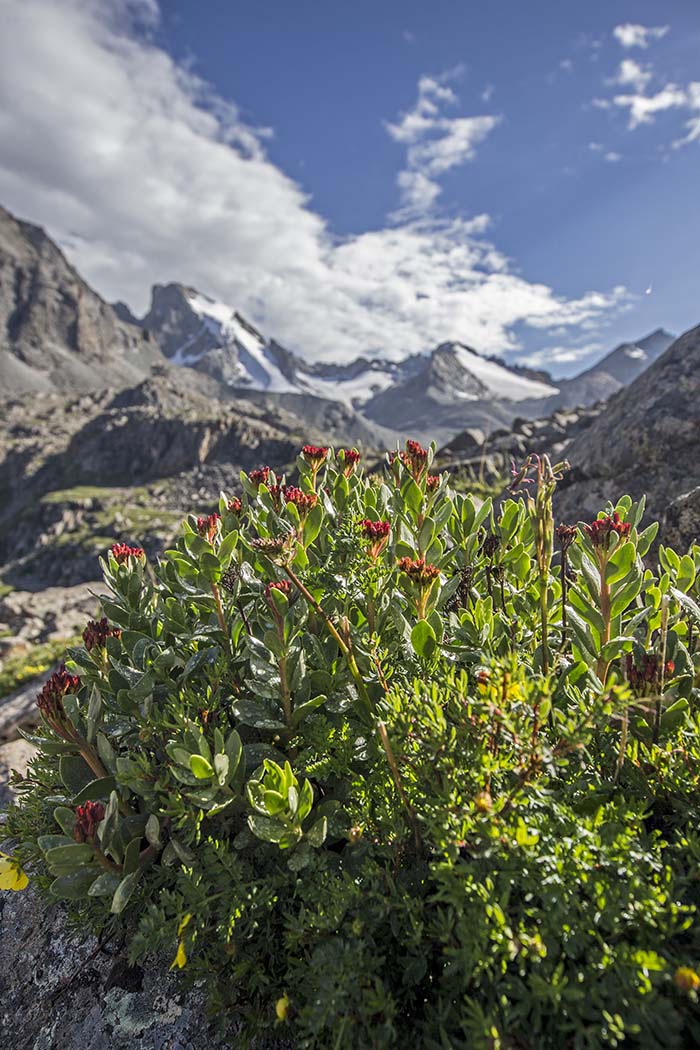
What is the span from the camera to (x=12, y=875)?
224cm

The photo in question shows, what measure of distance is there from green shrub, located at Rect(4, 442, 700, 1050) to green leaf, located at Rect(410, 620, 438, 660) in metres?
0.02

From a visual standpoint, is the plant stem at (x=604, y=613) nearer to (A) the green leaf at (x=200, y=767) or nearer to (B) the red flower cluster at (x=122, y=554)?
(A) the green leaf at (x=200, y=767)

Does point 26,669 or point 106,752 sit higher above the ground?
point 106,752

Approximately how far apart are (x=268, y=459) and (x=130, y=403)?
6325cm

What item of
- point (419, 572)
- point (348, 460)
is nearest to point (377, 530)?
point (419, 572)

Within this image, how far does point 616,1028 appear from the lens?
3.71 feet

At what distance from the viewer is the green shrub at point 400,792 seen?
1312 mm

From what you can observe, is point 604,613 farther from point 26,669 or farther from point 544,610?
point 26,669

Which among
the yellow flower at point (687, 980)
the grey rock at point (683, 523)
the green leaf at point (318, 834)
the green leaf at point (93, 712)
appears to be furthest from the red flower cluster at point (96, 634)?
the grey rock at point (683, 523)

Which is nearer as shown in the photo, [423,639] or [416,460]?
[423,639]

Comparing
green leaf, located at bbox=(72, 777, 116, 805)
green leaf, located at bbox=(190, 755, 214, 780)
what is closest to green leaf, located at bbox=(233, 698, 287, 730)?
green leaf, located at bbox=(190, 755, 214, 780)

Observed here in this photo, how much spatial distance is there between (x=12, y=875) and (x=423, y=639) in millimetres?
2078

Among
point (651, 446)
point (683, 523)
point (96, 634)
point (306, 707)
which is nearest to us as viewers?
point (306, 707)

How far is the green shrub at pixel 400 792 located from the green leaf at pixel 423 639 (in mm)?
15
